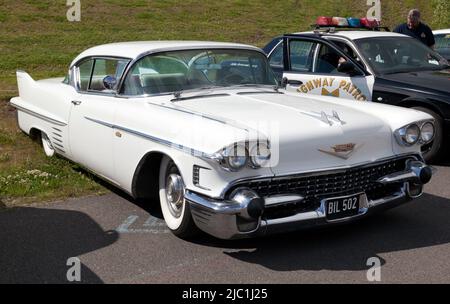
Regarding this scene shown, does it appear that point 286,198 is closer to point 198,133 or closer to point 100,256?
point 198,133

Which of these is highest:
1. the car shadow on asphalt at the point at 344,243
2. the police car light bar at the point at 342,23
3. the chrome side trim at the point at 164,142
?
the police car light bar at the point at 342,23

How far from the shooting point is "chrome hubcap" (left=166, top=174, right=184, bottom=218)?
14.2ft

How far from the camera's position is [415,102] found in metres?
6.58

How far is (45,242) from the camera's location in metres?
4.39

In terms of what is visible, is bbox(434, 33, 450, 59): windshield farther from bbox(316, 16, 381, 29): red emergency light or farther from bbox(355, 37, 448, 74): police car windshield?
bbox(355, 37, 448, 74): police car windshield

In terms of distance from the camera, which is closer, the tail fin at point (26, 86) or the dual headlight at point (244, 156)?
the dual headlight at point (244, 156)

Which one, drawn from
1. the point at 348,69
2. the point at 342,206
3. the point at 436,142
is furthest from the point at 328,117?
the point at 348,69

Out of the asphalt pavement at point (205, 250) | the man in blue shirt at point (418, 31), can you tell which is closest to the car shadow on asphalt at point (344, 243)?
the asphalt pavement at point (205, 250)

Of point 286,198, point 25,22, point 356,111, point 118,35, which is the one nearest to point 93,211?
point 286,198

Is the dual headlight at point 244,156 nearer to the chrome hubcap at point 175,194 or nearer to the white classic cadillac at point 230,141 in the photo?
the white classic cadillac at point 230,141

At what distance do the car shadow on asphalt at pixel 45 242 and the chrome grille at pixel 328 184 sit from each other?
1245mm

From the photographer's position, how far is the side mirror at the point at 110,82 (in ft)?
17.3

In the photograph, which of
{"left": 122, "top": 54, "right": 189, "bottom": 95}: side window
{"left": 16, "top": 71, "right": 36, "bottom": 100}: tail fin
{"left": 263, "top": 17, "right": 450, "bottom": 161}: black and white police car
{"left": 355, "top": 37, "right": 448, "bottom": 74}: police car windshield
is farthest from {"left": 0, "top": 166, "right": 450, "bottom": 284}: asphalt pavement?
{"left": 355, "top": 37, "right": 448, "bottom": 74}: police car windshield

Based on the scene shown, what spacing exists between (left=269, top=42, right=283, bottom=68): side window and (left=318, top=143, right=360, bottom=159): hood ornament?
4049mm
